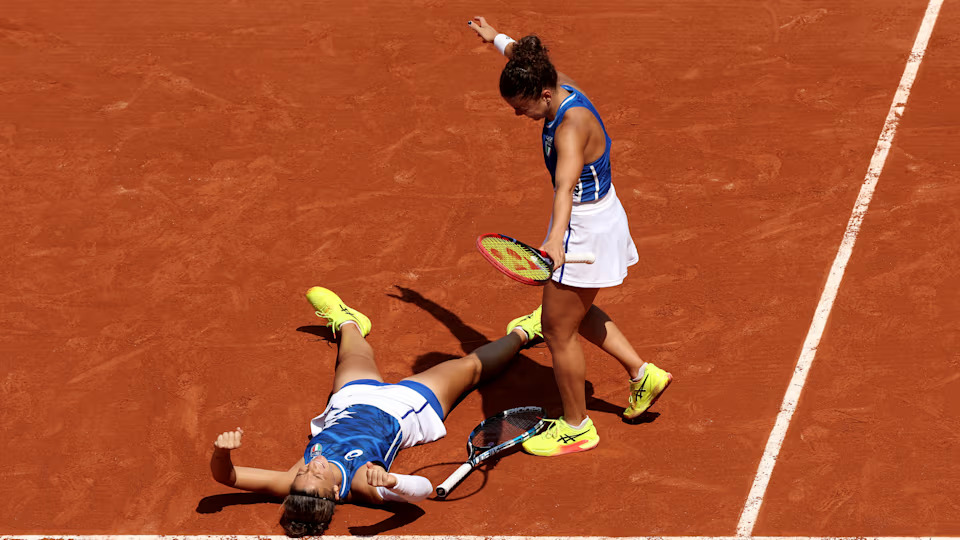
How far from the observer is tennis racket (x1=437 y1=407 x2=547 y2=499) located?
20.7 ft

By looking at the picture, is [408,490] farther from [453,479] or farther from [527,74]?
[527,74]

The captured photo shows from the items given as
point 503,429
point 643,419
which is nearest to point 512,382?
point 503,429

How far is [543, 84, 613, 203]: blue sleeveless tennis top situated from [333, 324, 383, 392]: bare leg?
1957 mm

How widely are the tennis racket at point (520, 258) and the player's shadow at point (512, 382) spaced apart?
1237 mm

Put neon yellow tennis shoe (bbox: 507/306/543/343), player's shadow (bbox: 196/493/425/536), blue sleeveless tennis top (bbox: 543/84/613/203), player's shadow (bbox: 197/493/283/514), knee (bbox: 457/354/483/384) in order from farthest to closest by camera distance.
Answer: neon yellow tennis shoe (bbox: 507/306/543/343), knee (bbox: 457/354/483/384), player's shadow (bbox: 197/493/283/514), player's shadow (bbox: 196/493/425/536), blue sleeveless tennis top (bbox: 543/84/613/203)

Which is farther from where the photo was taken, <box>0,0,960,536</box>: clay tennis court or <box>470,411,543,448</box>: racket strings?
<box>470,411,543,448</box>: racket strings

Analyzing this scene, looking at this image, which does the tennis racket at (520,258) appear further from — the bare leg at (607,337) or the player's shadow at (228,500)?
the player's shadow at (228,500)

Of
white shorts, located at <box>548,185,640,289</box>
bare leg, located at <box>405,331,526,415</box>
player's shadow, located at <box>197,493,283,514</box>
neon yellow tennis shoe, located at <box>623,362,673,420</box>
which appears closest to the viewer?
white shorts, located at <box>548,185,640,289</box>

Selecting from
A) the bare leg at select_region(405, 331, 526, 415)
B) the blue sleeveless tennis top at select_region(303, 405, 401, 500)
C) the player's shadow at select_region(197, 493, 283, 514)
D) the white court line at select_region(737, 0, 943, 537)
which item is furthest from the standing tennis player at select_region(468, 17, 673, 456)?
the player's shadow at select_region(197, 493, 283, 514)

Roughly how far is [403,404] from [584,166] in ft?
6.36

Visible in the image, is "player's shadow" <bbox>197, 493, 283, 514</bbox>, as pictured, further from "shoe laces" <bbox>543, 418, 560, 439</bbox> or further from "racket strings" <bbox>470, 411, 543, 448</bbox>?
"shoe laces" <bbox>543, 418, 560, 439</bbox>

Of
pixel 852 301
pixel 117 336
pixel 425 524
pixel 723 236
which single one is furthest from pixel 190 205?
pixel 852 301

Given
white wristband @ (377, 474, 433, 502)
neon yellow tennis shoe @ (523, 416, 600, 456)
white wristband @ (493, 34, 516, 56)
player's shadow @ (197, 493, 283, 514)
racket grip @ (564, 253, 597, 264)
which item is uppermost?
white wristband @ (493, 34, 516, 56)

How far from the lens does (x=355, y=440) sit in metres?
6.05
